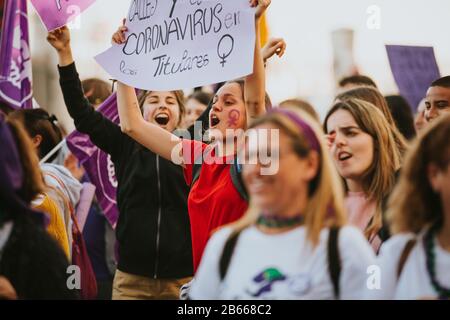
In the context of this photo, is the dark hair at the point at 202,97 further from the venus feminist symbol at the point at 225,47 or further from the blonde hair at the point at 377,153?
the blonde hair at the point at 377,153

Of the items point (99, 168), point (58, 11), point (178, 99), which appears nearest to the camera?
point (58, 11)

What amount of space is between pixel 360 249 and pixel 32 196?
45.0 inches

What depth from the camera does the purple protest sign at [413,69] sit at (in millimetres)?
4777

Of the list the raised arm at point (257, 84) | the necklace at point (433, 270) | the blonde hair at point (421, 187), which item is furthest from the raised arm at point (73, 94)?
the necklace at point (433, 270)

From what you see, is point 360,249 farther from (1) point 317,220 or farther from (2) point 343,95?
(2) point 343,95

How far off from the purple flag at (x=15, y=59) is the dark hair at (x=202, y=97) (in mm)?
1342

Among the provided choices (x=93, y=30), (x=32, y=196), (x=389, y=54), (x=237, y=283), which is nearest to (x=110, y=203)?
(x=93, y=30)

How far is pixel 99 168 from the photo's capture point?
532 cm

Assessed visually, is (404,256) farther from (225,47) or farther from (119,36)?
(119,36)

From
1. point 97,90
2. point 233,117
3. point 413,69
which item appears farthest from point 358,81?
point 97,90

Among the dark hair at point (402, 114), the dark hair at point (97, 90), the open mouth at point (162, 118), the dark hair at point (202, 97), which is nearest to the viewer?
the dark hair at point (402, 114)

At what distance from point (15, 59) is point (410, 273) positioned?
2971 mm

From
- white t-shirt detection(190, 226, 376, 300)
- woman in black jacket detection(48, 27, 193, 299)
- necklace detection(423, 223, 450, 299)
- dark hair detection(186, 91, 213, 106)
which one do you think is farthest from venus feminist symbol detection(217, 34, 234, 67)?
dark hair detection(186, 91, 213, 106)

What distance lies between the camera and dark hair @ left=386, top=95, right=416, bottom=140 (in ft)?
15.3
